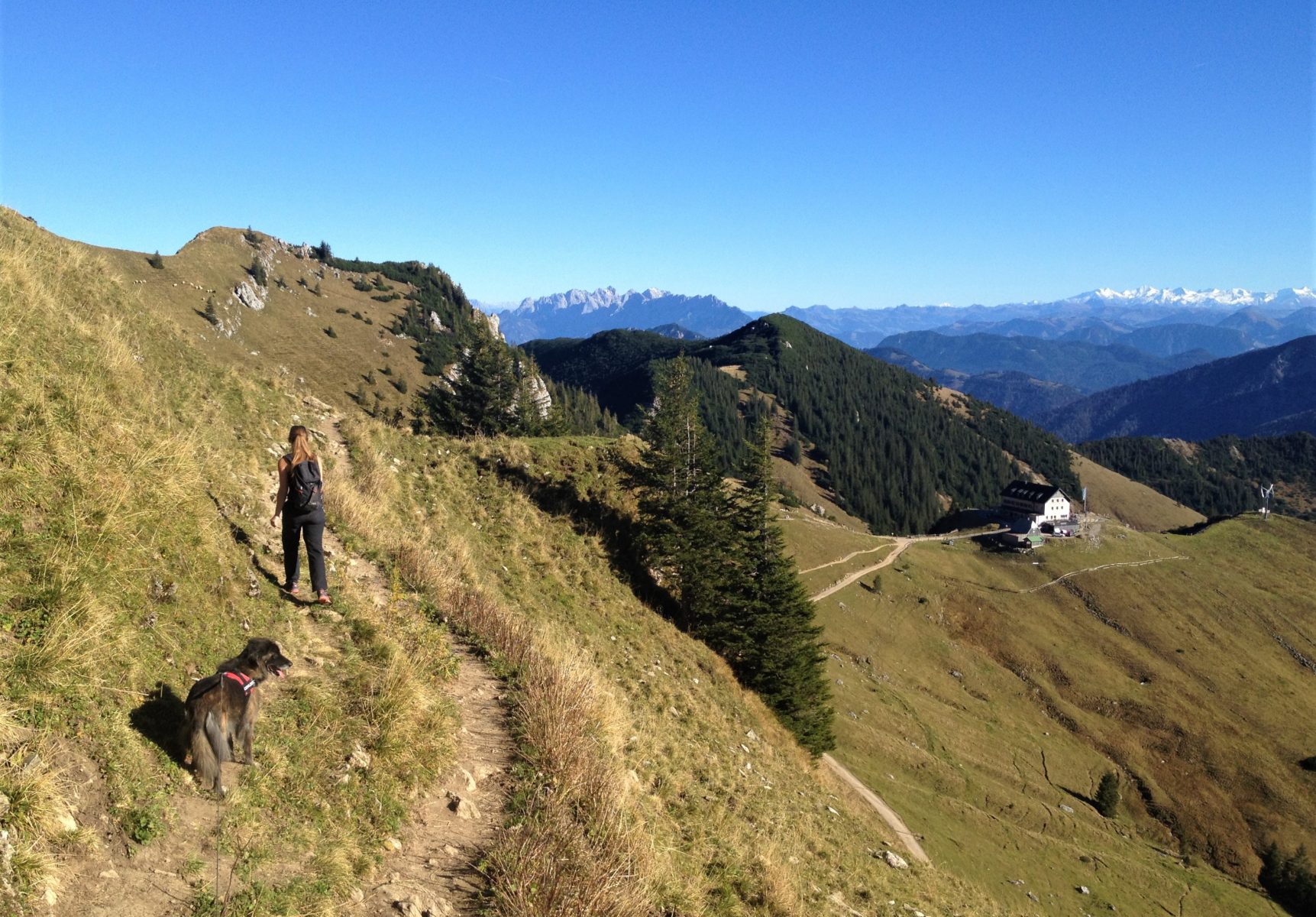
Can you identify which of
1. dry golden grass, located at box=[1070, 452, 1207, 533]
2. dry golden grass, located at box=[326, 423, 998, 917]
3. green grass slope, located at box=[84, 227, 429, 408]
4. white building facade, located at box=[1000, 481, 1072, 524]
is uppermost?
green grass slope, located at box=[84, 227, 429, 408]

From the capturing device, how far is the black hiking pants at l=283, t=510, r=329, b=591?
9.05m

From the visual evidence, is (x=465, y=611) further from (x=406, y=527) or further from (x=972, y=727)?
(x=972, y=727)

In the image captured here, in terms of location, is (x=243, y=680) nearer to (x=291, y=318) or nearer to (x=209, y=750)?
(x=209, y=750)

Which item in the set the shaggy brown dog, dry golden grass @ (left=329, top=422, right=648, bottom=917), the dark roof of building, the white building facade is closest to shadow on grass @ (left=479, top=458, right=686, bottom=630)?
dry golden grass @ (left=329, top=422, right=648, bottom=917)

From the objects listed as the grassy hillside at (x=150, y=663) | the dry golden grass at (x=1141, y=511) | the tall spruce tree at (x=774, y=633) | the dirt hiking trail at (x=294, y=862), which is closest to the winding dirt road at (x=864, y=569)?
the tall spruce tree at (x=774, y=633)

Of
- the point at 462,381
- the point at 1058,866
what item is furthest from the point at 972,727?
the point at 462,381

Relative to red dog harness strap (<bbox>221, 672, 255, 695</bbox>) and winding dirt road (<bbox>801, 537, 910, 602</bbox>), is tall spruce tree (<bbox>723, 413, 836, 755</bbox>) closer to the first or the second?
red dog harness strap (<bbox>221, 672, 255, 695</bbox>)

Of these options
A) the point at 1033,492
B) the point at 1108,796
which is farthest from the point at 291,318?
the point at 1033,492

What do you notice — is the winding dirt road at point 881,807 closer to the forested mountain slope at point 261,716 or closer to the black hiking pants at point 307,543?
the forested mountain slope at point 261,716

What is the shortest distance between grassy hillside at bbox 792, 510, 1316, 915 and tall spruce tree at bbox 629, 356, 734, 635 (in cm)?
1443

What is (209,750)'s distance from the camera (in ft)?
18.0

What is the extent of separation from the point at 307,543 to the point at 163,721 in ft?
12.2

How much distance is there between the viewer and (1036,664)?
228ft

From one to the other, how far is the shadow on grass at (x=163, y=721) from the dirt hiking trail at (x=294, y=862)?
250 mm
